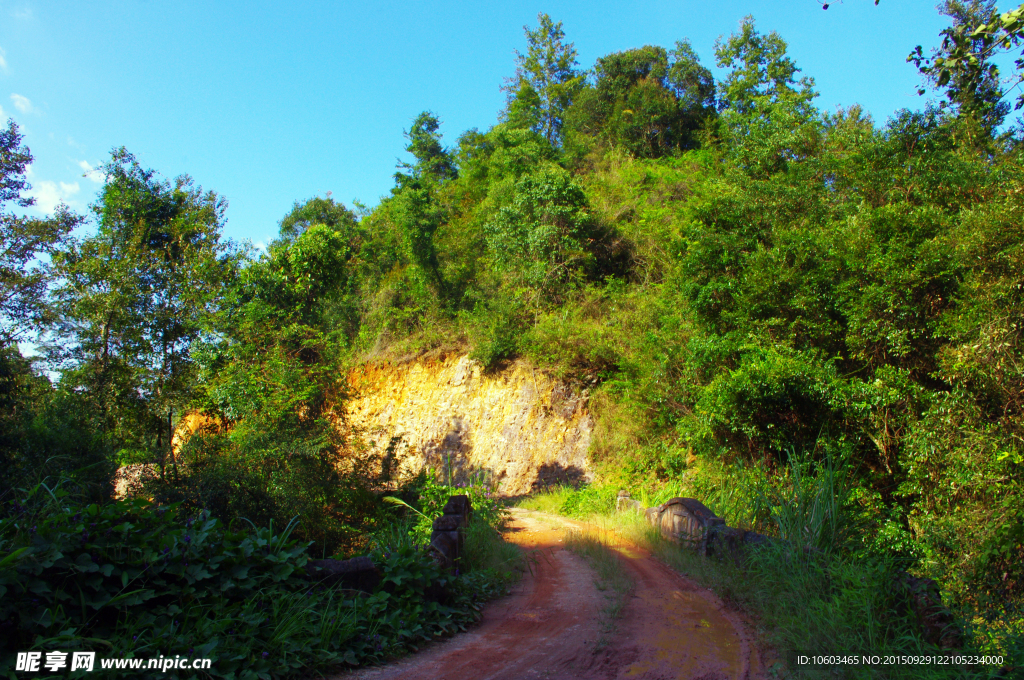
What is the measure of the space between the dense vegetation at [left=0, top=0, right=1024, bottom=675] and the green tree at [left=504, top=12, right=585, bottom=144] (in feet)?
58.2

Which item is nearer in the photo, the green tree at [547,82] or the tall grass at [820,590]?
the tall grass at [820,590]

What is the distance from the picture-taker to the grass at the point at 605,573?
17.4ft

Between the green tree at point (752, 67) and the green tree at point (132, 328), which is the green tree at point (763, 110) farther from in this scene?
the green tree at point (132, 328)

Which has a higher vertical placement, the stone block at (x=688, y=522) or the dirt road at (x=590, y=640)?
the stone block at (x=688, y=522)

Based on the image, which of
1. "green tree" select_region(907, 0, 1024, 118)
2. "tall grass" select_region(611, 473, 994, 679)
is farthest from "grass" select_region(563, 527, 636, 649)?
"green tree" select_region(907, 0, 1024, 118)

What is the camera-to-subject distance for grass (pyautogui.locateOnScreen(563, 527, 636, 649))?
5301 millimetres

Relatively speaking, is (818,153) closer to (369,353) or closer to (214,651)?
(369,353)

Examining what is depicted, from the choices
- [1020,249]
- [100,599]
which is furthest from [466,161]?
[100,599]

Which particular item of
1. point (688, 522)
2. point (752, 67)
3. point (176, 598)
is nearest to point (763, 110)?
point (752, 67)

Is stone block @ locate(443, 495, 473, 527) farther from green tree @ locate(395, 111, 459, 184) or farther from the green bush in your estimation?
green tree @ locate(395, 111, 459, 184)

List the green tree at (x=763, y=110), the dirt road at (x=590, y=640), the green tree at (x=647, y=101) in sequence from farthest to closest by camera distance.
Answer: the green tree at (x=647, y=101), the green tree at (x=763, y=110), the dirt road at (x=590, y=640)

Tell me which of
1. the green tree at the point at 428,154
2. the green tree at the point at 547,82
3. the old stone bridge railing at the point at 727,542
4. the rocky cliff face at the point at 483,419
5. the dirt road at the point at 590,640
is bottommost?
the dirt road at the point at 590,640

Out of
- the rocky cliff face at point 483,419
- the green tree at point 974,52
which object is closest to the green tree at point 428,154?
the rocky cliff face at point 483,419

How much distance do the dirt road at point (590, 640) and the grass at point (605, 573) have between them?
0.06 metres
